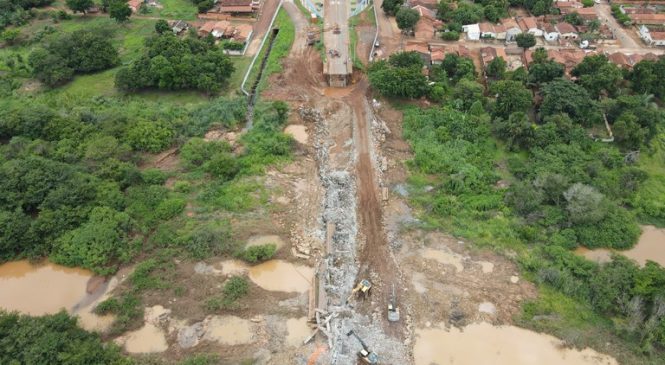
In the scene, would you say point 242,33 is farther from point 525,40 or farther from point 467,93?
point 525,40

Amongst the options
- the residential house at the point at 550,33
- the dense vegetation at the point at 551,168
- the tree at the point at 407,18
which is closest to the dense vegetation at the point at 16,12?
the dense vegetation at the point at 551,168

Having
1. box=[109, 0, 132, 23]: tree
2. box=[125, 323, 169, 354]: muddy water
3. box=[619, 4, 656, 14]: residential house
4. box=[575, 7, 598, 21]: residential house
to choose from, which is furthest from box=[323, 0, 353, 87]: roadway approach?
box=[619, 4, 656, 14]: residential house

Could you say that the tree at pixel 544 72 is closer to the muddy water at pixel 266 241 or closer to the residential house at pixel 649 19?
the residential house at pixel 649 19

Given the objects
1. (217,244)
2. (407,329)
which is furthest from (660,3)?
(217,244)

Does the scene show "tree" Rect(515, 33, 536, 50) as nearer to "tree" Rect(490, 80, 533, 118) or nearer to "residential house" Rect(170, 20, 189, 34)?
"tree" Rect(490, 80, 533, 118)

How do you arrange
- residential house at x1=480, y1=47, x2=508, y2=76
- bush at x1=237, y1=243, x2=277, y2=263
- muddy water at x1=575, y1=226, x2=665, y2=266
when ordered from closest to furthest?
bush at x1=237, y1=243, x2=277, y2=263, muddy water at x1=575, y1=226, x2=665, y2=266, residential house at x1=480, y1=47, x2=508, y2=76

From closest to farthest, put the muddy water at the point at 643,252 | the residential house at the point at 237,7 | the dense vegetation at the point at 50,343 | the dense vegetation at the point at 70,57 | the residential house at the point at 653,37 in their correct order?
the dense vegetation at the point at 50,343 → the muddy water at the point at 643,252 → the dense vegetation at the point at 70,57 → the residential house at the point at 653,37 → the residential house at the point at 237,7
